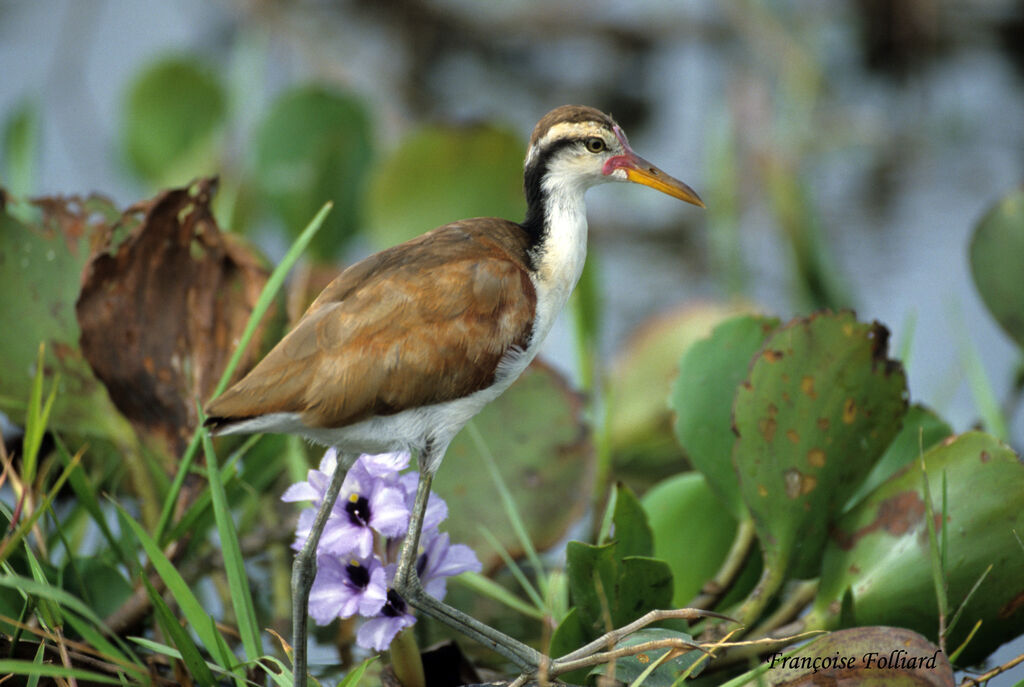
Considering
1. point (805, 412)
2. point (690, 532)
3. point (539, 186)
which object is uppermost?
point (539, 186)

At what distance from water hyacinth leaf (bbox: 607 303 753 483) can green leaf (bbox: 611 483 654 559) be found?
108 cm

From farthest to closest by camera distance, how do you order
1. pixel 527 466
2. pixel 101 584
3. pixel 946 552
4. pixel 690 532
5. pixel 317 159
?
pixel 317 159
pixel 527 466
pixel 690 532
pixel 101 584
pixel 946 552

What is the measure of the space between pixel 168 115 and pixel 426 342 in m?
2.83

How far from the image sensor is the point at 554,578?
2.21m

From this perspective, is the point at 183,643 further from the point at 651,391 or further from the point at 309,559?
the point at 651,391

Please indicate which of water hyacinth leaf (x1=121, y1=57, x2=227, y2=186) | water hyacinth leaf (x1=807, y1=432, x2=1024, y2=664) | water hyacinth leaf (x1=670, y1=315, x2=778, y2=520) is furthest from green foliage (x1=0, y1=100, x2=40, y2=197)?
water hyacinth leaf (x1=807, y1=432, x2=1024, y2=664)

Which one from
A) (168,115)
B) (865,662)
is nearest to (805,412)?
(865,662)

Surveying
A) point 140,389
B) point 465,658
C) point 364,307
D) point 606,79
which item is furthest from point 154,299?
point 606,79

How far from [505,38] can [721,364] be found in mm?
3890

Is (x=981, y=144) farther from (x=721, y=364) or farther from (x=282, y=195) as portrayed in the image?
(x=721, y=364)

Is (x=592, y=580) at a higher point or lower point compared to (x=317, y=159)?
lower

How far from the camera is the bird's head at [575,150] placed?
1.96 meters

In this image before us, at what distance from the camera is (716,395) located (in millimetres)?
2242

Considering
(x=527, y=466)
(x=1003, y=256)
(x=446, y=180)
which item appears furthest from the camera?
(x=446, y=180)
